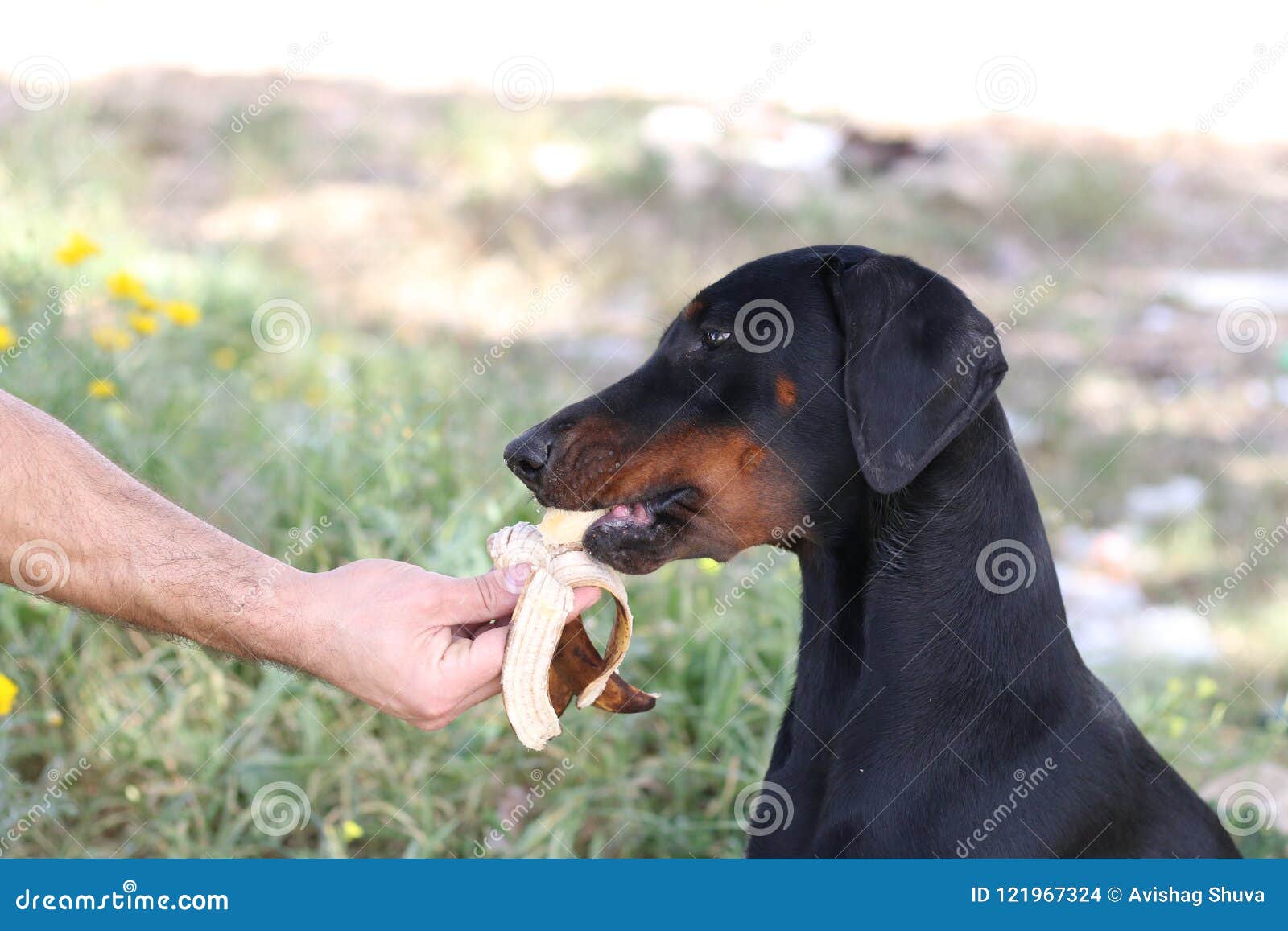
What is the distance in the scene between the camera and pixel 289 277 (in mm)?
7250

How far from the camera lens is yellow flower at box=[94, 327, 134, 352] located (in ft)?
14.4

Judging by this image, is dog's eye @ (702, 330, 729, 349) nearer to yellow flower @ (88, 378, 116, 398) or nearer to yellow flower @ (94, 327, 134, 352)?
yellow flower @ (88, 378, 116, 398)

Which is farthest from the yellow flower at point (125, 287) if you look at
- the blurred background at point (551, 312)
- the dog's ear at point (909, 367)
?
the dog's ear at point (909, 367)

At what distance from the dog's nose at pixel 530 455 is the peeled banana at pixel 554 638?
3.2 inches

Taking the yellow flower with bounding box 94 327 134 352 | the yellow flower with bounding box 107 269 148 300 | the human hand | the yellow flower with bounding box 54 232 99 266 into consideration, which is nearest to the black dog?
the human hand

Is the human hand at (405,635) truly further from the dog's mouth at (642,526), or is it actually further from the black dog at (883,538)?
the black dog at (883,538)

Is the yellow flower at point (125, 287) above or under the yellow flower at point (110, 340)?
above

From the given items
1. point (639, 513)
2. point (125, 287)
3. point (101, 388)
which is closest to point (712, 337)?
point (639, 513)

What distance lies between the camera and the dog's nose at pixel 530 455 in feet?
8.38

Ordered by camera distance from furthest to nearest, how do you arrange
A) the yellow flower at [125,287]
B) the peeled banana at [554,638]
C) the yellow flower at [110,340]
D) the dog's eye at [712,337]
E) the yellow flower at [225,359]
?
the yellow flower at [225,359] → the yellow flower at [110,340] → the yellow flower at [125,287] → the dog's eye at [712,337] → the peeled banana at [554,638]

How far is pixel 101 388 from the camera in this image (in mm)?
3961

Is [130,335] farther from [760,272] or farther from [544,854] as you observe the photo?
[760,272]

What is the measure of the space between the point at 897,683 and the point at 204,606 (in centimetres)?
133

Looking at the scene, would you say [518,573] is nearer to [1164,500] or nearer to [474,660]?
[474,660]
